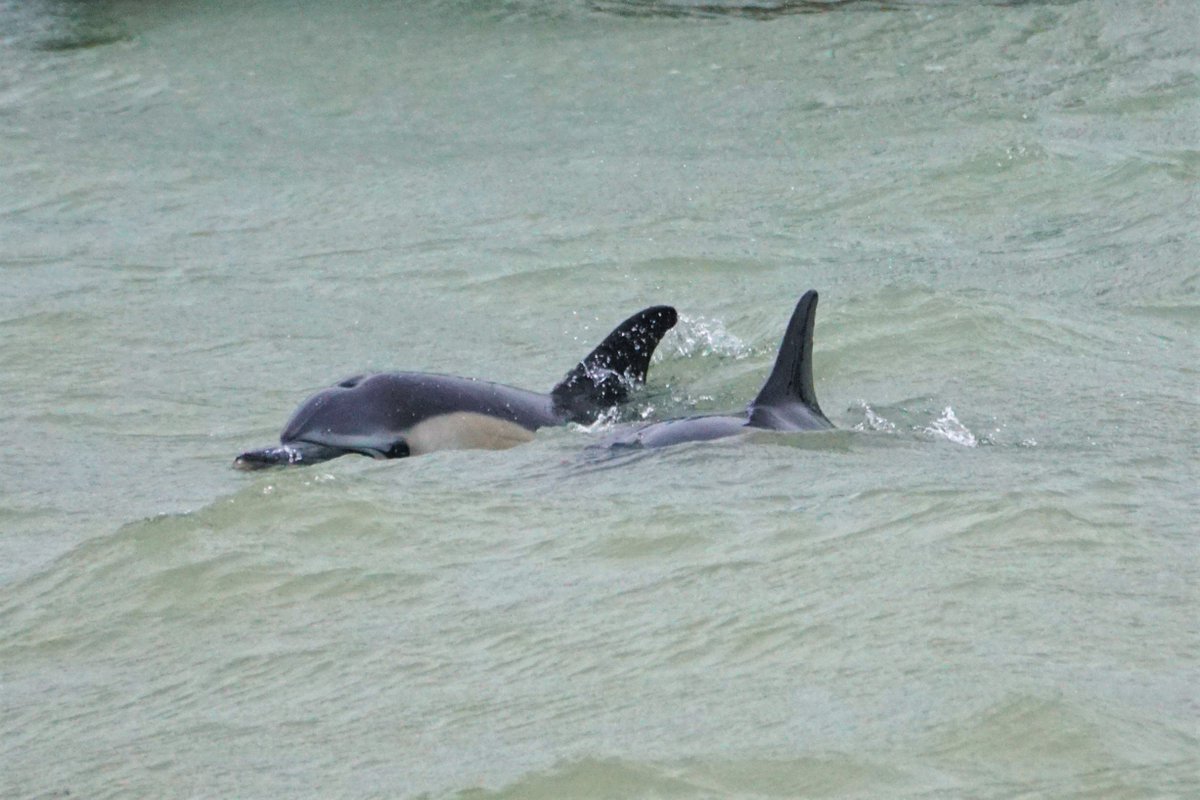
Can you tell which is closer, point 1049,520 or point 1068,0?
point 1049,520

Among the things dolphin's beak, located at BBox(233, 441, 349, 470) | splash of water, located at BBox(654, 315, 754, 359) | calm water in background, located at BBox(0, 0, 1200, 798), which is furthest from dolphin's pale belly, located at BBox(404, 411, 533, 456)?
splash of water, located at BBox(654, 315, 754, 359)

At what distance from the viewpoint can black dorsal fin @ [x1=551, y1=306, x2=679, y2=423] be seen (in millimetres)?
7938

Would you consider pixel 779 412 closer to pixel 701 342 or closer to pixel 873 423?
pixel 873 423

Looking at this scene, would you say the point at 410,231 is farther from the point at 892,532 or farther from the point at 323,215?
the point at 892,532

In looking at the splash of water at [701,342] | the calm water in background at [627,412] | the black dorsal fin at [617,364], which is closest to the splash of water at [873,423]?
the calm water in background at [627,412]

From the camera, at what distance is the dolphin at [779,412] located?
7.00m

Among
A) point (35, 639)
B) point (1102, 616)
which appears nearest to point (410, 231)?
point (35, 639)

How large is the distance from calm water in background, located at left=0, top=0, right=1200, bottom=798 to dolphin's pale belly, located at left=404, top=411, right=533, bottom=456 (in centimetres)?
13

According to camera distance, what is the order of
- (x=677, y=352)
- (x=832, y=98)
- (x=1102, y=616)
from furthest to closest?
(x=832, y=98) < (x=677, y=352) < (x=1102, y=616)

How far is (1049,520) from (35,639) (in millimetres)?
2912

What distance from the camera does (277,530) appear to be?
6.16m

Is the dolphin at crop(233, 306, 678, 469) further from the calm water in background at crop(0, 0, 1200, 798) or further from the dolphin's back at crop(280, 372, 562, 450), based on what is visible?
the calm water in background at crop(0, 0, 1200, 798)

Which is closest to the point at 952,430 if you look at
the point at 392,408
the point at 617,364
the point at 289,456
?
the point at 617,364

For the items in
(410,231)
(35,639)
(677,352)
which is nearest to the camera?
(35,639)
